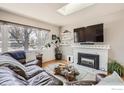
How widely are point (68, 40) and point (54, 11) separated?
318 millimetres

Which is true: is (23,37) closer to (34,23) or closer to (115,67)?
(34,23)

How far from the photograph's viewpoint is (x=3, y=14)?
86 centimetres

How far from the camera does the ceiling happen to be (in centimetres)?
88

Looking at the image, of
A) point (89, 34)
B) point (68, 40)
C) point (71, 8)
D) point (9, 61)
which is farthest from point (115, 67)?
point (9, 61)

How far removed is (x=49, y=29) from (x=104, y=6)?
1.80ft

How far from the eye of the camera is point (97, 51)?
1055mm

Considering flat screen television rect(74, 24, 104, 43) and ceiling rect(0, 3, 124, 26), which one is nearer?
ceiling rect(0, 3, 124, 26)

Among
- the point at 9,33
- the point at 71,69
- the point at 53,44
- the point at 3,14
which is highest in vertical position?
the point at 3,14

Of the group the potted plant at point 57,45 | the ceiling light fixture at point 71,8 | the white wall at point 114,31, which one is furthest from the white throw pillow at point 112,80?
the ceiling light fixture at point 71,8

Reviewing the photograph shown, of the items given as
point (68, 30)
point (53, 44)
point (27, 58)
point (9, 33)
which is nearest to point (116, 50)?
point (68, 30)

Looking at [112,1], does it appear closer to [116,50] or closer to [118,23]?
[118,23]

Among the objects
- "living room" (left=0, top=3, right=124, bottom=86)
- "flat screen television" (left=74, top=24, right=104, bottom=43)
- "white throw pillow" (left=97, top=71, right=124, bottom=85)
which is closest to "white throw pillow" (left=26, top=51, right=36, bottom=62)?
"living room" (left=0, top=3, right=124, bottom=86)

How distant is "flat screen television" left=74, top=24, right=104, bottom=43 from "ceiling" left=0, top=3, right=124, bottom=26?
10 cm

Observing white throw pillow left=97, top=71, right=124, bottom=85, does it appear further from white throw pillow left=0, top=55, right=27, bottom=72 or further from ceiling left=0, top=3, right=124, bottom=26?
white throw pillow left=0, top=55, right=27, bottom=72
